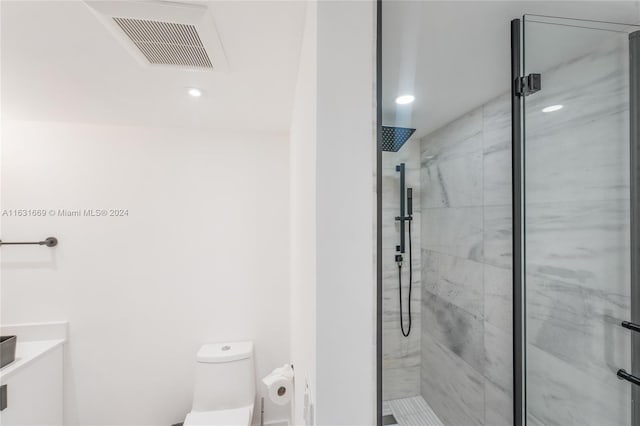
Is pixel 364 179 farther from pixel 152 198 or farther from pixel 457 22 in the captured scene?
pixel 152 198

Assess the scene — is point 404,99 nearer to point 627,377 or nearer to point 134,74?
point 627,377

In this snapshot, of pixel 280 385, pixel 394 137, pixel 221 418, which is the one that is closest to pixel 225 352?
pixel 221 418

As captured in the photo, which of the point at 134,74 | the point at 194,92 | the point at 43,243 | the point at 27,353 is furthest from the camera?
the point at 43,243

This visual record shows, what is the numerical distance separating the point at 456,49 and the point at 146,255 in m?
2.18

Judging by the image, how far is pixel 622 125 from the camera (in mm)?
874

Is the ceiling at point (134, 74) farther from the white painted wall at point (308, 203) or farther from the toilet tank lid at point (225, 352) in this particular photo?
the toilet tank lid at point (225, 352)

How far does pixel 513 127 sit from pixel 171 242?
6.95 ft

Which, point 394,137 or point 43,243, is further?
point 43,243

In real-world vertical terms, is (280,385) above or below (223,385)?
above

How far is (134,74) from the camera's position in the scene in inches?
49.4

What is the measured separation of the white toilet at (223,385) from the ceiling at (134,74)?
162cm

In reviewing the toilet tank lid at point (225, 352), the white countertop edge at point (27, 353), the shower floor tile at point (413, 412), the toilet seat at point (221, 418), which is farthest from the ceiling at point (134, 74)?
the toilet seat at point (221, 418)

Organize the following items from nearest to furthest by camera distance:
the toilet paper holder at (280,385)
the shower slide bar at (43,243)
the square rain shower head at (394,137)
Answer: the square rain shower head at (394,137), the toilet paper holder at (280,385), the shower slide bar at (43,243)

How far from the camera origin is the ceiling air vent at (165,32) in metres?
0.81
